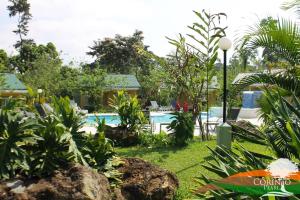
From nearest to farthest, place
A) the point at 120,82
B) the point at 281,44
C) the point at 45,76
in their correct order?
the point at 281,44
the point at 45,76
the point at 120,82

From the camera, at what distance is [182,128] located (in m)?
11.8

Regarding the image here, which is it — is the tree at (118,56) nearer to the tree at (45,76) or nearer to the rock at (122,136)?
the tree at (45,76)

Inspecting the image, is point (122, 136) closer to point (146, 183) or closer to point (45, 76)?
point (146, 183)

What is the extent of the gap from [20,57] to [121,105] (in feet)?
121

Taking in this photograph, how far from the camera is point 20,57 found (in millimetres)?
47188

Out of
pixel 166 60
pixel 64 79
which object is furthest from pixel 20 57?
A: pixel 166 60

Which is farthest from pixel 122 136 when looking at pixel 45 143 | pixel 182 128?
pixel 45 143

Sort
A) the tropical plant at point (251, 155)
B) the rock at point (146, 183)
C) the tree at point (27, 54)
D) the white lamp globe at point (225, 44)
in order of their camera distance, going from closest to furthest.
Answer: the tropical plant at point (251, 155) → the rock at point (146, 183) → the white lamp globe at point (225, 44) → the tree at point (27, 54)

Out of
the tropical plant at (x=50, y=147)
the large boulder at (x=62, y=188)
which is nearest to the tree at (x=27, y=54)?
the tropical plant at (x=50, y=147)

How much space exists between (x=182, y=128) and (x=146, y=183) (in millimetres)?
5770

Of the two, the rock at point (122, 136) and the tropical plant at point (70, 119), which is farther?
the rock at point (122, 136)

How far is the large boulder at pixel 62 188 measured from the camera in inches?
186

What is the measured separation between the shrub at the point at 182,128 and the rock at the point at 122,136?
1.19 m

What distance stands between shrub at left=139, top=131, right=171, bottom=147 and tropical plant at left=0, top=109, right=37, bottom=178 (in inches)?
267
